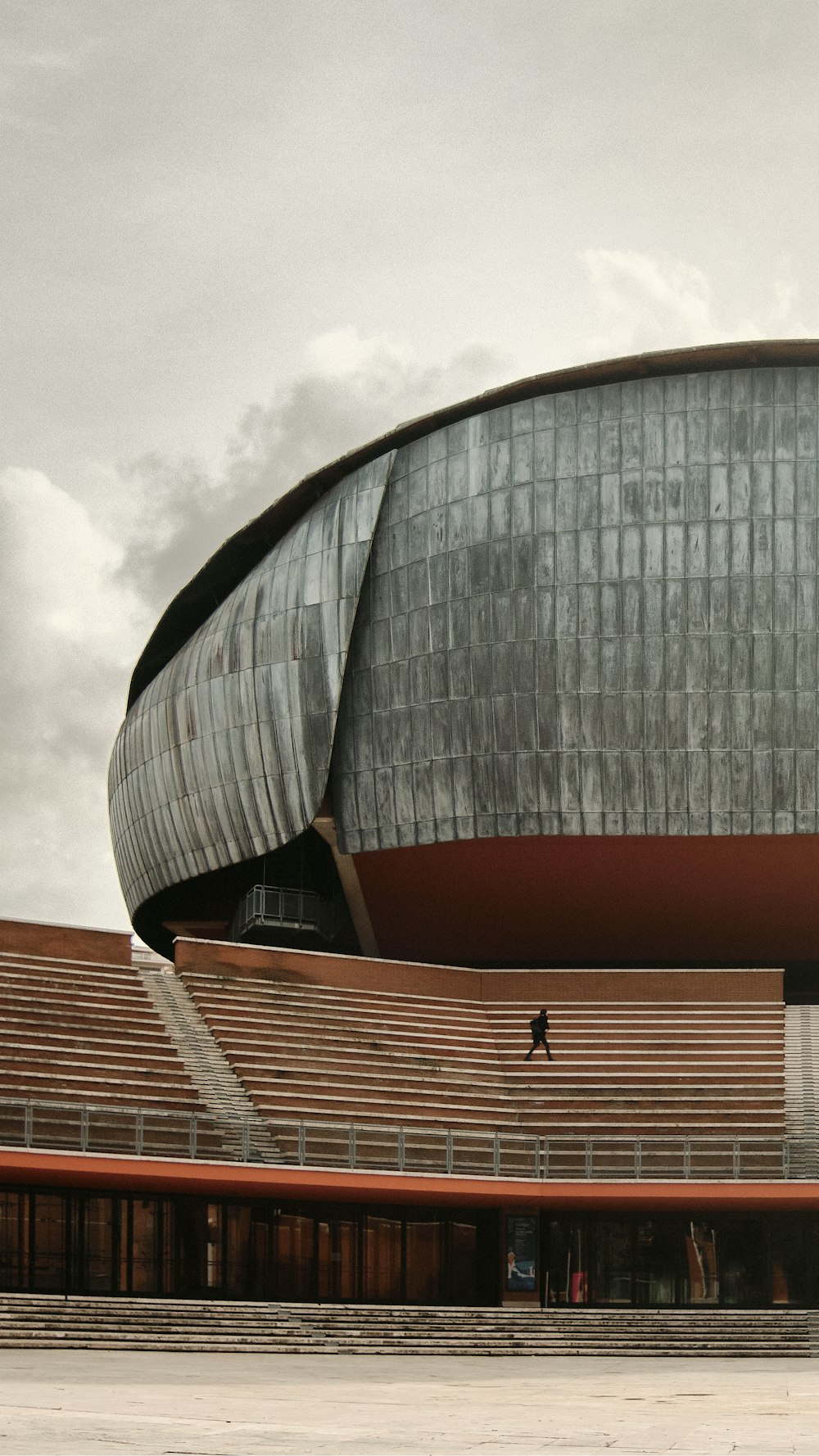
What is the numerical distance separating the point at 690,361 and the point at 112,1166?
73.5ft

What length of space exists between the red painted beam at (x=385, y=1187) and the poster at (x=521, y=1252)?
343 mm

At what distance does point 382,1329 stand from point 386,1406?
10955mm

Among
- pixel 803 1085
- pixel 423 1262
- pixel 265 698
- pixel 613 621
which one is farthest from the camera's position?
pixel 265 698

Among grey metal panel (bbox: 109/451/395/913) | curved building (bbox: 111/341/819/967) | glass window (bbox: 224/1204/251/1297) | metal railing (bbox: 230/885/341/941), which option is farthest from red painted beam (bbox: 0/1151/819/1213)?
metal railing (bbox: 230/885/341/941)

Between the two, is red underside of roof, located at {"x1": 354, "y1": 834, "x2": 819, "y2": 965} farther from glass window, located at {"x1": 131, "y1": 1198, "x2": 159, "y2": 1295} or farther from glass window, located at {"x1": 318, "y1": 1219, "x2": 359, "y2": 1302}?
glass window, located at {"x1": 131, "y1": 1198, "x2": 159, "y2": 1295}

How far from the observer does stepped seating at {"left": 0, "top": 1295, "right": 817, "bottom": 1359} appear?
23.8m

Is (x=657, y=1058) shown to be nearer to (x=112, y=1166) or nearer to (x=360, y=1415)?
(x=112, y=1166)

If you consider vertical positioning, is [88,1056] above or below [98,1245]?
above

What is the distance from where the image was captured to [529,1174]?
29.8m

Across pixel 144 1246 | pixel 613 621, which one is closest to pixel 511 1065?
pixel 144 1246

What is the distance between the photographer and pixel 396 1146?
2873cm

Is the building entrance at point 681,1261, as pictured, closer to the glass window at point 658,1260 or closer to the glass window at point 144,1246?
the glass window at point 658,1260

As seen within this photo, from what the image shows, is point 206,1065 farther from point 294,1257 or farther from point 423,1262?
point 423,1262

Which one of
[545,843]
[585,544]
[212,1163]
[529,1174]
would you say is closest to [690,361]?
[585,544]
